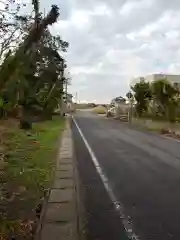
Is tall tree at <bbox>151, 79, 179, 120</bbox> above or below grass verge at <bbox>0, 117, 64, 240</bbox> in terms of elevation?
above

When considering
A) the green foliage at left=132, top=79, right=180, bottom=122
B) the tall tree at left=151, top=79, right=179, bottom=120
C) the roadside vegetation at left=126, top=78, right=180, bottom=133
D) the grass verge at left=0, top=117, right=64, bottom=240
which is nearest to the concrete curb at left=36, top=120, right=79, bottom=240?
the grass verge at left=0, top=117, right=64, bottom=240

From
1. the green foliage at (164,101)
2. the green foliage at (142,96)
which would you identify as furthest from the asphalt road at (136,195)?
the green foliage at (142,96)

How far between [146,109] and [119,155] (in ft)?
119

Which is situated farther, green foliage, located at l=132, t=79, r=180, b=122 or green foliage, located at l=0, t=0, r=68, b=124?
green foliage, located at l=132, t=79, r=180, b=122

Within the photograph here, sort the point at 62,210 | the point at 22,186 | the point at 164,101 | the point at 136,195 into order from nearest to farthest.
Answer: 1. the point at 62,210
2. the point at 136,195
3. the point at 22,186
4. the point at 164,101

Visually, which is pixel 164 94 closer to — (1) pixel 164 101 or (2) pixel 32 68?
(1) pixel 164 101

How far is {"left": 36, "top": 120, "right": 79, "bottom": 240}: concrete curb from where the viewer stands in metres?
6.73

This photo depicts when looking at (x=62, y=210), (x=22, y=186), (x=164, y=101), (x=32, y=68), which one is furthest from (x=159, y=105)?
(x=62, y=210)

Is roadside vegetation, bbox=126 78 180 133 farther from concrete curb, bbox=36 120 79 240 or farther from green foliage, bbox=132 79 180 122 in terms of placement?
concrete curb, bbox=36 120 79 240

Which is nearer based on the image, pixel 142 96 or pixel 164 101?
pixel 164 101

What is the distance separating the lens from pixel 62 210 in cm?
827

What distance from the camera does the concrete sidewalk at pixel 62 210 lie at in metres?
6.73

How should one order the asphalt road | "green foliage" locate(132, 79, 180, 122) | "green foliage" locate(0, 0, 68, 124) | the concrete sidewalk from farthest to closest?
"green foliage" locate(132, 79, 180, 122) < "green foliage" locate(0, 0, 68, 124) < the asphalt road < the concrete sidewalk

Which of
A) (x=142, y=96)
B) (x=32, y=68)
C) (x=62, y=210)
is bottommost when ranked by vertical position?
(x=62, y=210)
